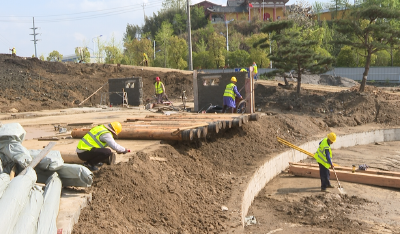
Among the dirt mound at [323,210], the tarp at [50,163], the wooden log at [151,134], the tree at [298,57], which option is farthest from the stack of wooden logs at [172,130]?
the tree at [298,57]

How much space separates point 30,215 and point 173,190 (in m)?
3.18

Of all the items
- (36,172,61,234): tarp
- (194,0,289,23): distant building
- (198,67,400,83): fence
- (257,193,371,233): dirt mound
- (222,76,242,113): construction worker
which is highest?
(194,0,289,23): distant building

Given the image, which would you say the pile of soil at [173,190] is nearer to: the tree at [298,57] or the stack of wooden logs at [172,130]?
the stack of wooden logs at [172,130]

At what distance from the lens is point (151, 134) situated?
9.66 metres

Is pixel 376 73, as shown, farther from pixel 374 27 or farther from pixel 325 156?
pixel 325 156

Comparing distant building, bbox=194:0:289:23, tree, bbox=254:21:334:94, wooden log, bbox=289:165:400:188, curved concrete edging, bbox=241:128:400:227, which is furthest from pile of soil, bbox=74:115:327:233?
distant building, bbox=194:0:289:23

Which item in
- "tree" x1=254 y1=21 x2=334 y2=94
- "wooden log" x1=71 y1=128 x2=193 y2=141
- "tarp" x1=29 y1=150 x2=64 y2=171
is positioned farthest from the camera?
"tree" x1=254 y1=21 x2=334 y2=94

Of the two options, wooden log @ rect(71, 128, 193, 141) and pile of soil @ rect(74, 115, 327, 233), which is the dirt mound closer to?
pile of soil @ rect(74, 115, 327, 233)

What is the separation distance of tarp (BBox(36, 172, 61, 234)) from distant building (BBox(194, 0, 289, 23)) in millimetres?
58900

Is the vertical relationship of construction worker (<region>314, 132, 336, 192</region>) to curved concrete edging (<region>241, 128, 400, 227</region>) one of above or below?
above

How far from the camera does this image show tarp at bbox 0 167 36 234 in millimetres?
3695

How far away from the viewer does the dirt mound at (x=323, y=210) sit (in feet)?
25.6

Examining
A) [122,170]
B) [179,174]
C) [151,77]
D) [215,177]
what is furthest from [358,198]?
[151,77]

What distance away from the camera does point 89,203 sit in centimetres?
541
